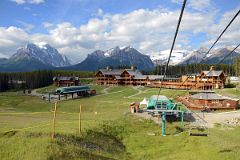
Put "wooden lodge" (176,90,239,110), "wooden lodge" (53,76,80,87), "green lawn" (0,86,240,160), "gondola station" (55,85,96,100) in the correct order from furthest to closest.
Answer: "wooden lodge" (53,76,80,87) < "gondola station" (55,85,96,100) < "wooden lodge" (176,90,239,110) < "green lawn" (0,86,240,160)

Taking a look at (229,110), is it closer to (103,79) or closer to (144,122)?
(144,122)

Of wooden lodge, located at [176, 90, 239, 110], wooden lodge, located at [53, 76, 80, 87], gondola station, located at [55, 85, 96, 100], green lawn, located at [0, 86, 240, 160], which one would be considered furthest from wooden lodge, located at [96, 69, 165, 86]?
green lawn, located at [0, 86, 240, 160]

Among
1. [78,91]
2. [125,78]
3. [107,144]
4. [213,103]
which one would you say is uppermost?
[125,78]

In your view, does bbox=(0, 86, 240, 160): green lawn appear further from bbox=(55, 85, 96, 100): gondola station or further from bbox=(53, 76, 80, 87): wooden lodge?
bbox=(53, 76, 80, 87): wooden lodge

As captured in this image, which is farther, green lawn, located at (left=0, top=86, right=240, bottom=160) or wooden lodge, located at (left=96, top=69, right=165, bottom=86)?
wooden lodge, located at (left=96, top=69, right=165, bottom=86)

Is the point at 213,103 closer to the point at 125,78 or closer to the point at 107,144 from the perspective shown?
the point at 107,144

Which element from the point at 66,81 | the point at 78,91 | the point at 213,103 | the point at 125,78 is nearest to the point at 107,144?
the point at 213,103

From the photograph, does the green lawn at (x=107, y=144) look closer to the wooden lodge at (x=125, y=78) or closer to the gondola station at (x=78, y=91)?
the gondola station at (x=78, y=91)

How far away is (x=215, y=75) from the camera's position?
118750 millimetres

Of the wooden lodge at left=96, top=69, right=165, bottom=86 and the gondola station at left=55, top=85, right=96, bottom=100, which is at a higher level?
the wooden lodge at left=96, top=69, right=165, bottom=86

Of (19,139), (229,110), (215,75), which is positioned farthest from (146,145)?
(215,75)

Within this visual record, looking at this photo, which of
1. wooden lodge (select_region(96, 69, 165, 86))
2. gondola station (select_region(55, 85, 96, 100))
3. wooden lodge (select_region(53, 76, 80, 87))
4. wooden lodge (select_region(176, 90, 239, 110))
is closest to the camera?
wooden lodge (select_region(176, 90, 239, 110))

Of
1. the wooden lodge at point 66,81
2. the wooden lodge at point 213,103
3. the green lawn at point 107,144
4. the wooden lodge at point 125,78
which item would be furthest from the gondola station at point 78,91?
the green lawn at point 107,144

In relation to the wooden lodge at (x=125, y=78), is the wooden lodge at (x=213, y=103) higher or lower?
lower
